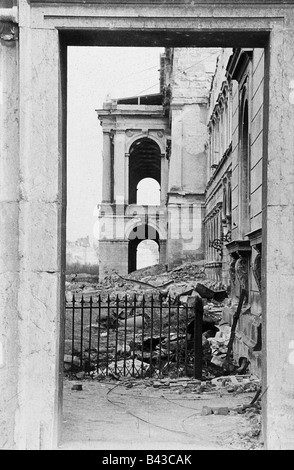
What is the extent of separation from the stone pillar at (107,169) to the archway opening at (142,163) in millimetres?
2129

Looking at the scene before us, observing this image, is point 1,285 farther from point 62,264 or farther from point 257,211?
point 257,211

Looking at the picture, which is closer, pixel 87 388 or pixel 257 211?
pixel 87 388

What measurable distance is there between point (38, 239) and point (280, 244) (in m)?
2.18

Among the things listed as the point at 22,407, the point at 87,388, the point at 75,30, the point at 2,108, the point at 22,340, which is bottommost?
the point at 87,388

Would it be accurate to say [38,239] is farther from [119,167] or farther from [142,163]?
[142,163]

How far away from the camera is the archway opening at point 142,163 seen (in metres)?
46.5

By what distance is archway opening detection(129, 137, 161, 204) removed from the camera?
153 feet

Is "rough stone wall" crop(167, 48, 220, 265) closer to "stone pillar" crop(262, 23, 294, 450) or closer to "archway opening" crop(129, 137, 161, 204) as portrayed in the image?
"archway opening" crop(129, 137, 161, 204)

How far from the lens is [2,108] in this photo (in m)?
5.34

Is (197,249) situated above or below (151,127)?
below

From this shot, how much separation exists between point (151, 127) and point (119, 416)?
38290 mm

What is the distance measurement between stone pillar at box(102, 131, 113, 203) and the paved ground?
34349 millimetres
